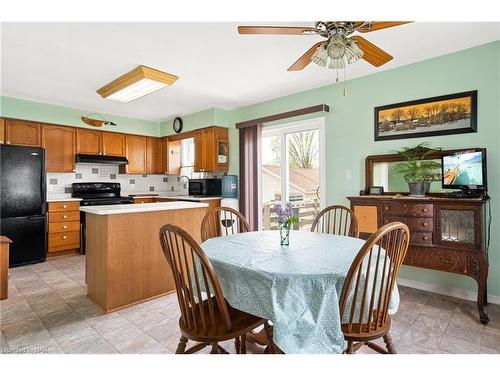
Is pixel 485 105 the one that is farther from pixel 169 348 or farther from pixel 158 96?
pixel 158 96

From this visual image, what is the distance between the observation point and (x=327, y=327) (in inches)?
50.1

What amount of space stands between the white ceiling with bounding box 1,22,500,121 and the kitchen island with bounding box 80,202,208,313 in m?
1.53

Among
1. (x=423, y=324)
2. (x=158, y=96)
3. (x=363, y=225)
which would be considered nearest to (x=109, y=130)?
(x=158, y=96)

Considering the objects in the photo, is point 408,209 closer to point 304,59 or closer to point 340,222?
point 340,222

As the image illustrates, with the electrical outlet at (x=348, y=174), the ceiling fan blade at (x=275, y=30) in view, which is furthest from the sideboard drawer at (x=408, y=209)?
the ceiling fan blade at (x=275, y=30)

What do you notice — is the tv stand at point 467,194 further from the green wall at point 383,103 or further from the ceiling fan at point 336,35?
the ceiling fan at point 336,35

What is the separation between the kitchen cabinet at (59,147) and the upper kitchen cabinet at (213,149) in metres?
2.15

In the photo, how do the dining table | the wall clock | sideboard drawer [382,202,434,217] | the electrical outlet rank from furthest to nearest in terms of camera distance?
the wall clock, the electrical outlet, sideboard drawer [382,202,434,217], the dining table

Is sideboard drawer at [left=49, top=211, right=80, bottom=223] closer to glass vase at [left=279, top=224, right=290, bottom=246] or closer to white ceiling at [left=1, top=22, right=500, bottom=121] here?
white ceiling at [left=1, top=22, right=500, bottom=121]

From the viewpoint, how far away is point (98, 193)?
17.0 ft

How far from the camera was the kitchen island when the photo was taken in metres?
2.54

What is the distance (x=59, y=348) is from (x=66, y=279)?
170cm

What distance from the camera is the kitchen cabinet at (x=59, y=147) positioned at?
466cm

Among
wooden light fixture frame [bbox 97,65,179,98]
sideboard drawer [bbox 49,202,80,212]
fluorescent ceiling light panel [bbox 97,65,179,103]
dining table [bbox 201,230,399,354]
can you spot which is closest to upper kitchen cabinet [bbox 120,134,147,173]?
sideboard drawer [bbox 49,202,80,212]
